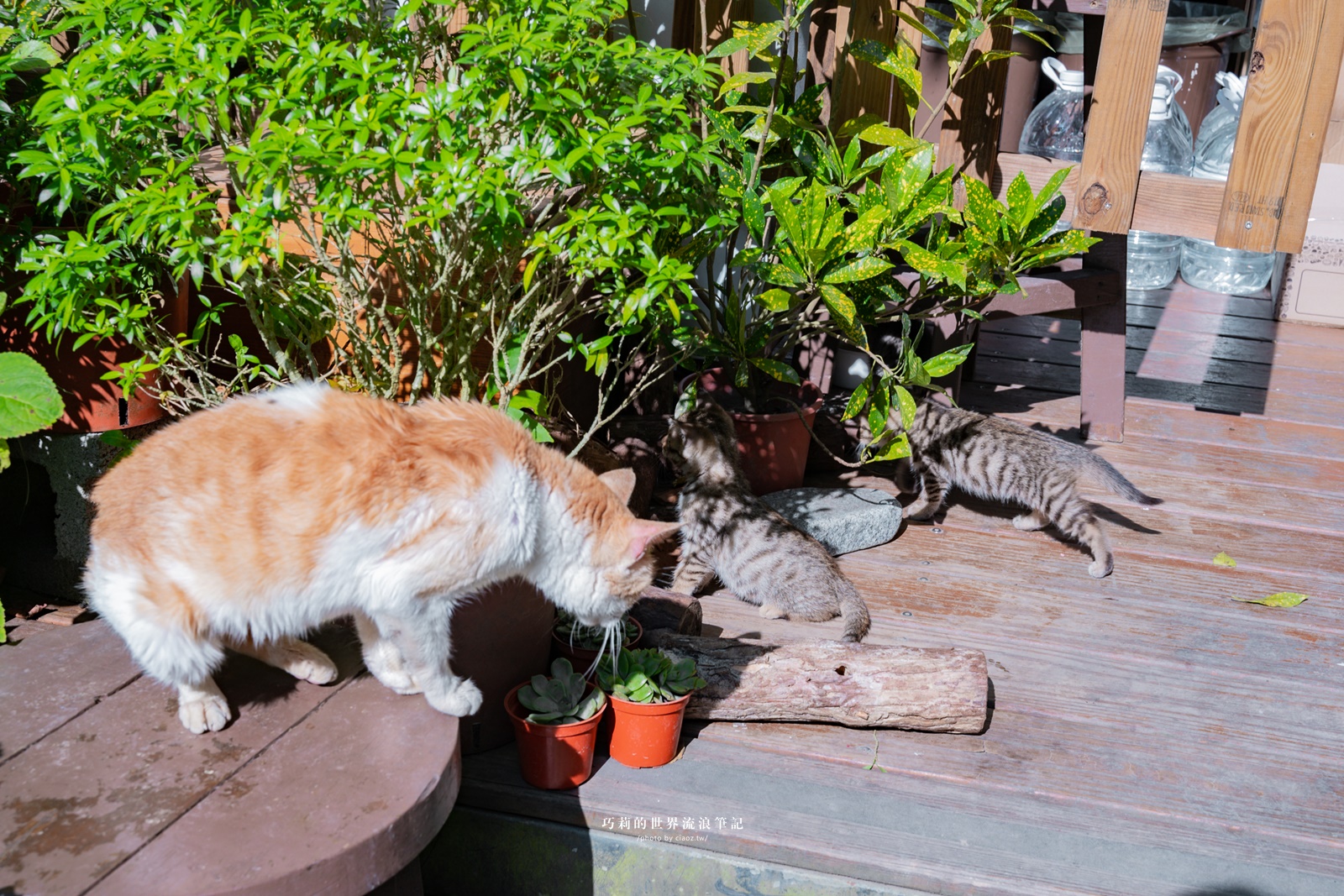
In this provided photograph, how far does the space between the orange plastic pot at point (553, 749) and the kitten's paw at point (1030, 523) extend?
237 cm

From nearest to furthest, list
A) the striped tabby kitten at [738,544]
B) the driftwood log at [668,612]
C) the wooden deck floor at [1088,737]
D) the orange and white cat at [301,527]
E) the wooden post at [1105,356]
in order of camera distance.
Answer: the orange and white cat at [301,527]
the wooden deck floor at [1088,737]
the driftwood log at [668,612]
the striped tabby kitten at [738,544]
the wooden post at [1105,356]

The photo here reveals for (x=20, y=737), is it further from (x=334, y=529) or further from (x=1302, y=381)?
(x=1302, y=381)

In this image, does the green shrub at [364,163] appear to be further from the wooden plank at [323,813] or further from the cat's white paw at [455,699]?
the wooden plank at [323,813]

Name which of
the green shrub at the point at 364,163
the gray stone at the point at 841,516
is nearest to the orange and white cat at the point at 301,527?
the green shrub at the point at 364,163

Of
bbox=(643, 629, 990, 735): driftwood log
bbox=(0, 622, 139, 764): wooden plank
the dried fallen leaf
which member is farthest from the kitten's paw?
Result: bbox=(0, 622, 139, 764): wooden plank

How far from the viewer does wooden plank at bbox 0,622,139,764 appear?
84.0 inches

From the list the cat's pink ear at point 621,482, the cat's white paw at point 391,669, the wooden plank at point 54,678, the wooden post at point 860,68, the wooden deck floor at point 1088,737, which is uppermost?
the wooden post at point 860,68

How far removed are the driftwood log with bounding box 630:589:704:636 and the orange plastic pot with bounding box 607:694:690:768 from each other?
41 centimetres

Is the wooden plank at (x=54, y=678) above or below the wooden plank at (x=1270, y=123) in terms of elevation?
below

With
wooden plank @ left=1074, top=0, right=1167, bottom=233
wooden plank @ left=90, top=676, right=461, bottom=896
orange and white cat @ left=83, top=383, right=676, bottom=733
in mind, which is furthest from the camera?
wooden plank @ left=1074, top=0, right=1167, bottom=233

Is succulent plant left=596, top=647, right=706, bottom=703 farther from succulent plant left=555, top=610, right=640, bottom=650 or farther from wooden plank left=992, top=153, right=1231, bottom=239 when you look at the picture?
wooden plank left=992, top=153, right=1231, bottom=239

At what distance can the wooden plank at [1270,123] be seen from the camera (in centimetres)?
390

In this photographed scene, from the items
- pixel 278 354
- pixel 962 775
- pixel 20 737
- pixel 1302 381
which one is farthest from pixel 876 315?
pixel 1302 381

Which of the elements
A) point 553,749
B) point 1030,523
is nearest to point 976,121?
point 1030,523
